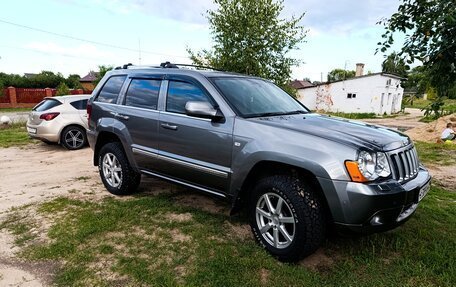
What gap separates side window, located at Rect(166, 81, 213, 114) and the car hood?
79 centimetres

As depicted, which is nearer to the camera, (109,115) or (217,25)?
(109,115)

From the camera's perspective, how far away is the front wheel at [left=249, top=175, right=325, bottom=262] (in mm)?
2869

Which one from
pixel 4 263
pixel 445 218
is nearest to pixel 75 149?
pixel 4 263

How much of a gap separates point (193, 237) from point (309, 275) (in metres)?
1.28

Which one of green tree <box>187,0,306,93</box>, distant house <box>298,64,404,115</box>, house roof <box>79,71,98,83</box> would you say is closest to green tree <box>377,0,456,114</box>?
green tree <box>187,0,306,93</box>

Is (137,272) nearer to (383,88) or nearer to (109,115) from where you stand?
(109,115)

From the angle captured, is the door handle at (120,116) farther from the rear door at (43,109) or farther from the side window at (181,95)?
the rear door at (43,109)

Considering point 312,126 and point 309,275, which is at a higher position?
point 312,126

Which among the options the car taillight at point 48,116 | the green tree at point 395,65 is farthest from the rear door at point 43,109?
the green tree at point 395,65

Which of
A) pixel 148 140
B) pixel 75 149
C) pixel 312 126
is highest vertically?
pixel 312 126

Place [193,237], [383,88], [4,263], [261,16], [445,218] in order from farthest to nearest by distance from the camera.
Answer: [383,88] → [261,16] → [445,218] → [193,237] → [4,263]

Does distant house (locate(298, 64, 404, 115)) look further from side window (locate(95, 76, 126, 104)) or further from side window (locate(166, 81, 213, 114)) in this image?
side window (locate(166, 81, 213, 114))

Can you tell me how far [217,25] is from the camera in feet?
37.9

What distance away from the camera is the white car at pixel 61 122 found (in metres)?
8.67
